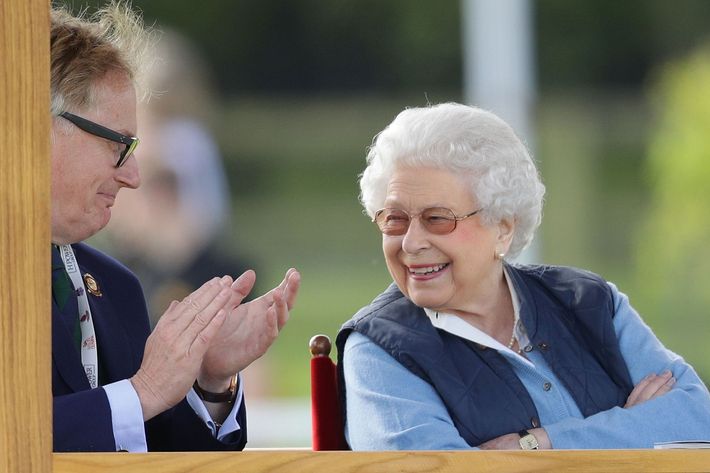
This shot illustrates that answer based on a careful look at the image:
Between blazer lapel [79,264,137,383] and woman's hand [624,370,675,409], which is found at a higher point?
blazer lapel [79,264,137,383]

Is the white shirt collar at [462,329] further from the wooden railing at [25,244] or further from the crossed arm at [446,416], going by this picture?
the wooden railing at [25,244]

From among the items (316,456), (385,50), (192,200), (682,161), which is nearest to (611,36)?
(385,50)

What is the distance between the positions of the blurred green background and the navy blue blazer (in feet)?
25.8

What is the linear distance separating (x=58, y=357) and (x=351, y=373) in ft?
2.16

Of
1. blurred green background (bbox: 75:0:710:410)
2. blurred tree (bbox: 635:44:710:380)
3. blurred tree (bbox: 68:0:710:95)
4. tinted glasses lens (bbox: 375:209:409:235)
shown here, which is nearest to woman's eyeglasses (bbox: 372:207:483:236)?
tinted glasses lens (bbox: 375:209:409:235)

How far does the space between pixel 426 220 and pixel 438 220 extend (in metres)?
0.03

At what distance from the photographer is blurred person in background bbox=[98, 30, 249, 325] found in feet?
14.5

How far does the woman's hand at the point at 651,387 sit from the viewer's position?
2764 mm

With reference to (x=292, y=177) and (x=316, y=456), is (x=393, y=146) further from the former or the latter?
(x=292, y=177)

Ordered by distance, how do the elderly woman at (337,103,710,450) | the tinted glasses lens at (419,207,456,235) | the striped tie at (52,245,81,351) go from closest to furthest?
the striped tie at (52,245,81,351) → the elderly woman at (337,103,710,450) → the tinted glasses lens at (419,207,456,235)

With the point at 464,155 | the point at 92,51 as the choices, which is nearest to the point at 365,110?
the point at 464,155

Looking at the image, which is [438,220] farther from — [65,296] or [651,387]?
[65,296]

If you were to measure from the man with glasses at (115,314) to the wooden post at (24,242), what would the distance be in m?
0.36

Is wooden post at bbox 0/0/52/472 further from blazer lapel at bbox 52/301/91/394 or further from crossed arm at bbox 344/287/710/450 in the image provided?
crossed arm at bbox 344/287/710/450
